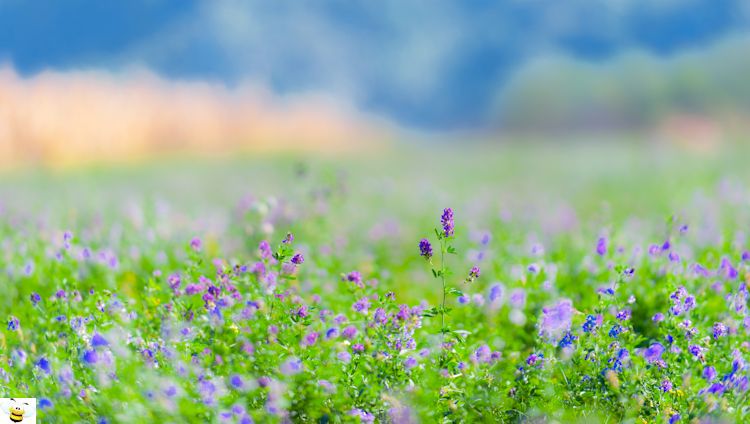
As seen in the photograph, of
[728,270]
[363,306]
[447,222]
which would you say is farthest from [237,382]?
[728,270]

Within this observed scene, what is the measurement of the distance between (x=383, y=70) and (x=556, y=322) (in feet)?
30.1

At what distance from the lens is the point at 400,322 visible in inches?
94.7

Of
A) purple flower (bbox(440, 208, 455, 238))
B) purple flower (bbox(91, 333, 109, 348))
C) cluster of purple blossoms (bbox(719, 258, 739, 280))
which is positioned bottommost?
purple flower (bbox(91, 333, 109, 348))

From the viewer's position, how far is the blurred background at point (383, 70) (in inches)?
373

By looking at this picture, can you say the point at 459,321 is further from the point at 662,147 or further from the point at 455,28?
the point at 455,28

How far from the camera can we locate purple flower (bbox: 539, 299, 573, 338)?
250 cm

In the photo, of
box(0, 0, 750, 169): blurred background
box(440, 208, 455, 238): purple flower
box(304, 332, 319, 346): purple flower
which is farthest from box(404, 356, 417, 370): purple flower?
box(0, 0, 750, 169): blurred background

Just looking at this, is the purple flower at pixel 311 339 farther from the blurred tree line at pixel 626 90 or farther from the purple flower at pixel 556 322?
the blurred tree line at pixel 626 90

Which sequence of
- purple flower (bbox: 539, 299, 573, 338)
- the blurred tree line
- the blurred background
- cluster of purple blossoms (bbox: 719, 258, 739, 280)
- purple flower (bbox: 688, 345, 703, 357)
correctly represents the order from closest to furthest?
1. purple flower (bbox: 688, 345, 703, 357)
2. purple flower (bbox: 539, 299, 573, 338)
3. cluster of purple blossoms (bbox: 719, 258, 739, 280)
4. the blurred background
5. the blurred tree line

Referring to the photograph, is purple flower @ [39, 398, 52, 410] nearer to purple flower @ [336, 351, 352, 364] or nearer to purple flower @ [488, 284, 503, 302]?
purple flower @ [336, 351, 352, 364]

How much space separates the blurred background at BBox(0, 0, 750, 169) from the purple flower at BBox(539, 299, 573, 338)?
6960 mm

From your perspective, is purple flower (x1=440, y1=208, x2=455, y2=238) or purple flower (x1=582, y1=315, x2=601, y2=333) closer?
purple flower (x1=440, y1=208, x2=455, y2=238)

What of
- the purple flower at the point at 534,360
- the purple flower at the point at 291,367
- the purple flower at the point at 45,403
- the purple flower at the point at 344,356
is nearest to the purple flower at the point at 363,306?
the purple flower at the point at 344,356

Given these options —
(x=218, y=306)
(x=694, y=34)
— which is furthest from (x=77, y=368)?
(x=694, y=34)
